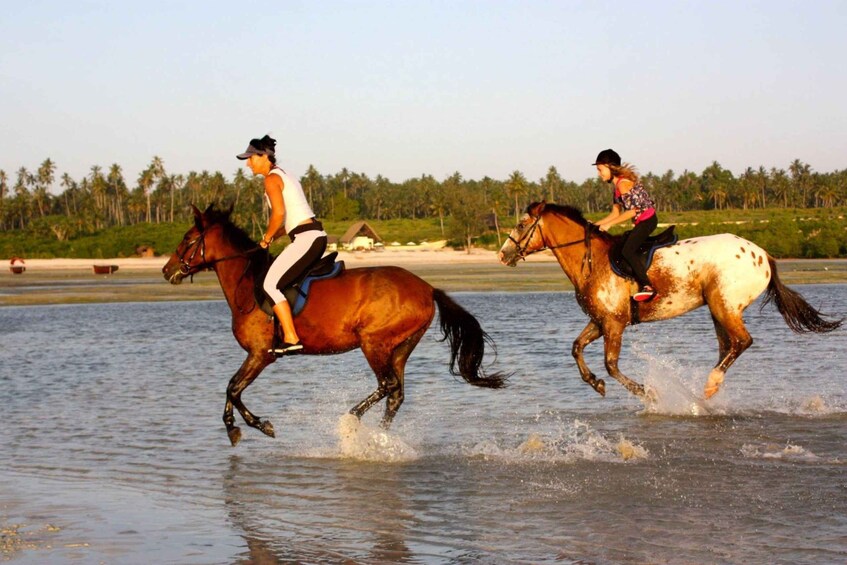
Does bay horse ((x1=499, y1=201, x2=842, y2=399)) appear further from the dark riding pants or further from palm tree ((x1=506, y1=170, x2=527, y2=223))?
palm tree ((x1=506, y1=170, x2=527, y2=223))

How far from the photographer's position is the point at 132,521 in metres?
7.42

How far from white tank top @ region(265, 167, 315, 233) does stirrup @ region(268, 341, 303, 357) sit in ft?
3.47

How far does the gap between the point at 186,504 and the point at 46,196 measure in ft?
562

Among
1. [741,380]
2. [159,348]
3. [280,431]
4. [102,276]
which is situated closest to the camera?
[280,431]

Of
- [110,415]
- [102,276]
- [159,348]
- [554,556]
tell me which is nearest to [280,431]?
[110,415]

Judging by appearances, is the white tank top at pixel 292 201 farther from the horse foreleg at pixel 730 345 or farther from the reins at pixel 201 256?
the horse foreleg at pixel 730 345

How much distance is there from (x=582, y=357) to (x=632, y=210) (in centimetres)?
167

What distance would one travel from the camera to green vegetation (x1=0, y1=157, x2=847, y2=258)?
115438mm

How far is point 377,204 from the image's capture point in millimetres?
174500

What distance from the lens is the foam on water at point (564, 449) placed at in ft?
30.6

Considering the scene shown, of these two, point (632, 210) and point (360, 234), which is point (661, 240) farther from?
point (360, 234)

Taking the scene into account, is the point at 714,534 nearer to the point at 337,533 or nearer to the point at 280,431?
the point at 337,533

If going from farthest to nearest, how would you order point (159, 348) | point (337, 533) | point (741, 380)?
1. point (159, 348)
2. point (741, 380)
3. point (337, 533)

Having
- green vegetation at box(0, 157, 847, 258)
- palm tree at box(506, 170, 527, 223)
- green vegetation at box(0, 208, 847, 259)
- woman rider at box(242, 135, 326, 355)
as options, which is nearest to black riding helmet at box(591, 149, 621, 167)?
woman rider at box(242, 135, 326, 355)
